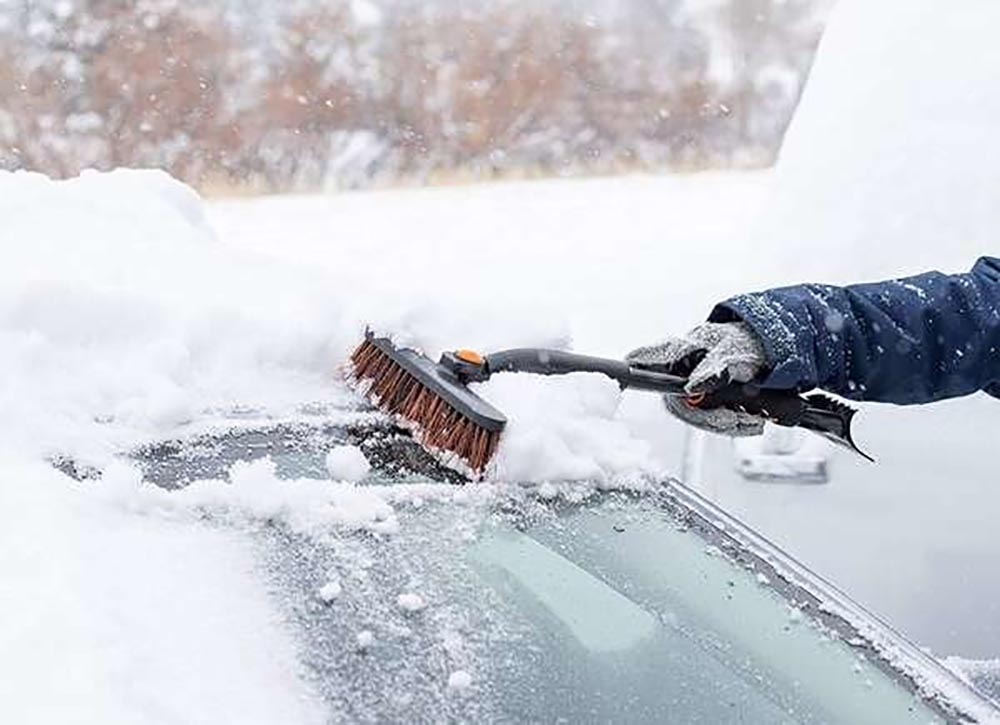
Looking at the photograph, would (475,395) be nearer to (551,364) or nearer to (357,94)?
(551,364)

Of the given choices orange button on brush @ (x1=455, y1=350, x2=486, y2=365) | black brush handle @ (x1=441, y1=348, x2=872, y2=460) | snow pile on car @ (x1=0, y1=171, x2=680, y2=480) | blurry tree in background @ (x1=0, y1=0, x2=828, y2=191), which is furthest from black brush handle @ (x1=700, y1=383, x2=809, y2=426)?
blurry tree in background @ (x1=0, y1=0, x2=828, y2=191)

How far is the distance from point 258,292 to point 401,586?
843mm

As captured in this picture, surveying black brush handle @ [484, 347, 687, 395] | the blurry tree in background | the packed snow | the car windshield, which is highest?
black brush handle @ [484, 347, 687, 395]

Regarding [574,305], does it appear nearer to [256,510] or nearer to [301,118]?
[256,510]

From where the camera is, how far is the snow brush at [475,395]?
182 centimetres

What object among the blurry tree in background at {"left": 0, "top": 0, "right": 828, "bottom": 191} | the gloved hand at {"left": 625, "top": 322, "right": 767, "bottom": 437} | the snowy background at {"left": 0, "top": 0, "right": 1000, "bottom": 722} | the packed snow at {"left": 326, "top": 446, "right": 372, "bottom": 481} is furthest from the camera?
the blurry tree in background at {"left": 0, "top": 0, "right": 828, "bottom": 191}

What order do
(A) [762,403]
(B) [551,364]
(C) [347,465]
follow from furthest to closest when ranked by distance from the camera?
1. (A) [762,403]
2. (B) [551,364]
3. (C) [347,465]

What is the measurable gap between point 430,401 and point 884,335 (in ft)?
2.52

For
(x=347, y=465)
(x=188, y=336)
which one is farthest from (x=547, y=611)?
(x=188, y=336)

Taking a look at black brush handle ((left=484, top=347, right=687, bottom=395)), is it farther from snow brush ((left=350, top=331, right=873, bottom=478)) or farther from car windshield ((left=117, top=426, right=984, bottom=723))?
car windshield ((left=117, top=426, right=984, bottom=723))

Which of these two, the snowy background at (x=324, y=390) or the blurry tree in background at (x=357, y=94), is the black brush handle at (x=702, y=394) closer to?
the snowy background at (x=324, y=390)

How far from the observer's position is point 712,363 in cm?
207

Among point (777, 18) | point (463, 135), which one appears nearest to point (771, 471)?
point (463, 135)

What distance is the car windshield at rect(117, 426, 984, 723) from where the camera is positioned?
4.77 ft
